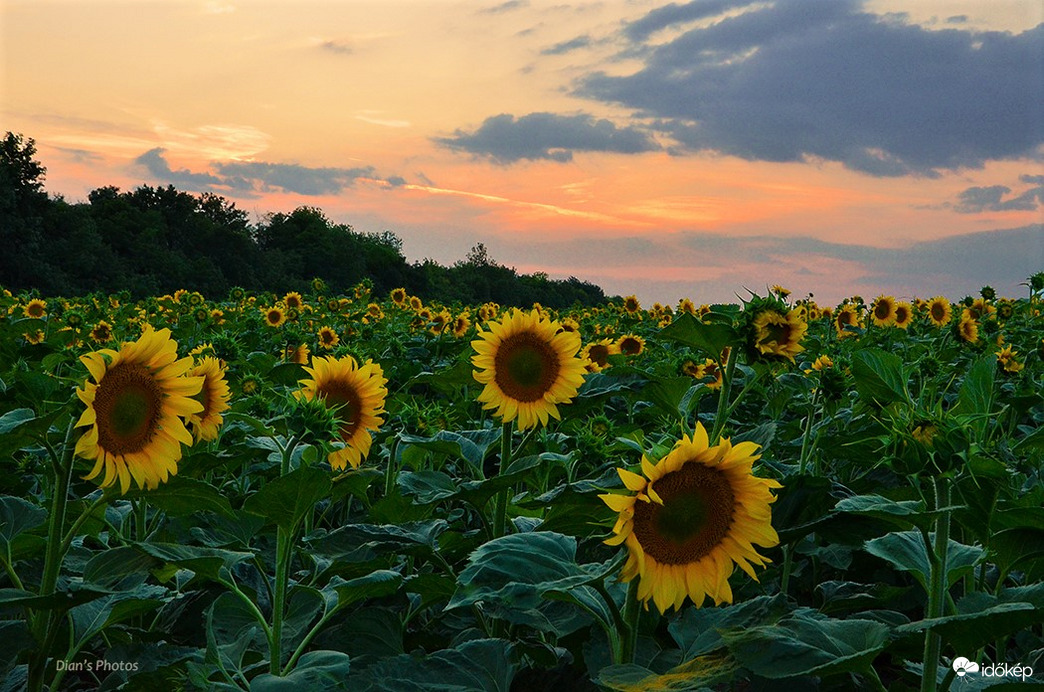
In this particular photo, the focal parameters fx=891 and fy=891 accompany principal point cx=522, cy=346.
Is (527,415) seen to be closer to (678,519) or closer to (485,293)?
(678,519)

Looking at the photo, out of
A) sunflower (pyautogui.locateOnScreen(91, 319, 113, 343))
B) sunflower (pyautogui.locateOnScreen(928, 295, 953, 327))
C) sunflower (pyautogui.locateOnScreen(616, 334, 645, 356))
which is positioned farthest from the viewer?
sunflower (pyautogui.locateOnScreen(928, 295, 953, 327))

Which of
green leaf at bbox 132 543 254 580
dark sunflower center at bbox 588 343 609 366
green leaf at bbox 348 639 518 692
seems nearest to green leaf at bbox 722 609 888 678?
green leaf at bbox 348 639 518 692

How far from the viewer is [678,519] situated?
194 centimetres

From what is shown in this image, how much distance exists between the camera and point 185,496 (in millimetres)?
2334

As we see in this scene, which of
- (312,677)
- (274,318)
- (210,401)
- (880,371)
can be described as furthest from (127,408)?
(274,318)

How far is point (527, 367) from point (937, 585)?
69.5 inches

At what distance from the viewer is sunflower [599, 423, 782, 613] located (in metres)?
1.85

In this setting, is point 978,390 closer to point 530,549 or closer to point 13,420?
point 530,549

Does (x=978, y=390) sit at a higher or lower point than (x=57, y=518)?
higher

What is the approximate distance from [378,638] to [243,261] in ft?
141

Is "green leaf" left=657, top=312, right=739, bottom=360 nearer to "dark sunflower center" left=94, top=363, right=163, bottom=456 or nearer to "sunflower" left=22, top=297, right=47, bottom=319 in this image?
"dark sunflower center" left=94, top=363, right=163, bottom=456

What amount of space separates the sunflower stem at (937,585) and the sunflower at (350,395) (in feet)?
6.61

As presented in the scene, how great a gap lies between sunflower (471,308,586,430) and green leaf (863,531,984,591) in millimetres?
1448

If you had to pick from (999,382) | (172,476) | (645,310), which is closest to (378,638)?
(172,476)
